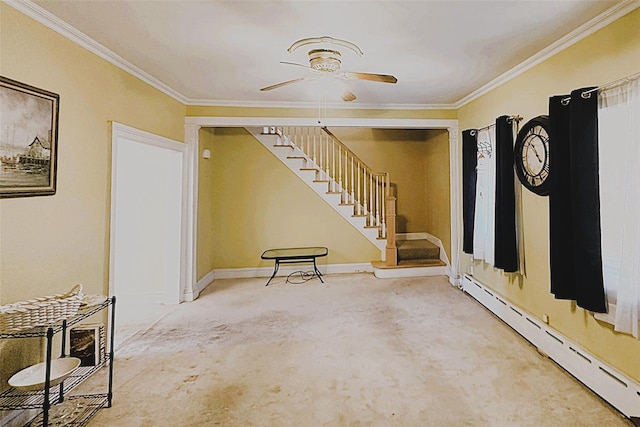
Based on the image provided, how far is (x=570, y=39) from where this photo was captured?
2465 millimetres

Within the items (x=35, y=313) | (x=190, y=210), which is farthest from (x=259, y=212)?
(x=35, y=313)

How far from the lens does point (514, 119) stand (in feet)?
10.5

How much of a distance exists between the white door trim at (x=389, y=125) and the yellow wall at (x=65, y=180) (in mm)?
1103

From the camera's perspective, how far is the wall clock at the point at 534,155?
2.77 metres

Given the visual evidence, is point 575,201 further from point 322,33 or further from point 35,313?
point 35,313

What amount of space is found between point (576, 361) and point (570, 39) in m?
2.40

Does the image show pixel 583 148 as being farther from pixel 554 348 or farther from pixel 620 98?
pixel 554 348

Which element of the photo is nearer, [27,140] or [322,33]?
[27,140]

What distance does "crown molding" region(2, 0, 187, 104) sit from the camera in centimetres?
200

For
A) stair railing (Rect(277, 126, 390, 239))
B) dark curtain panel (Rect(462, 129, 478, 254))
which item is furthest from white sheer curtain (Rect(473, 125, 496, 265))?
stair railing (Rect(277, 126, 390, 239))

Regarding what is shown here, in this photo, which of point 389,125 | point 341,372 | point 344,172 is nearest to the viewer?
point 341,372

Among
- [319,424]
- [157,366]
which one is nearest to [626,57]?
[319,424]

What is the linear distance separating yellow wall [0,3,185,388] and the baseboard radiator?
12.1 ft

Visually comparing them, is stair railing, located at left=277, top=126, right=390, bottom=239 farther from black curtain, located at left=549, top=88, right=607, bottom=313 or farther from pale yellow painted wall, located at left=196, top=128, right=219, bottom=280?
black curtain, located at left=549, top=88, right=607, bottom=313
